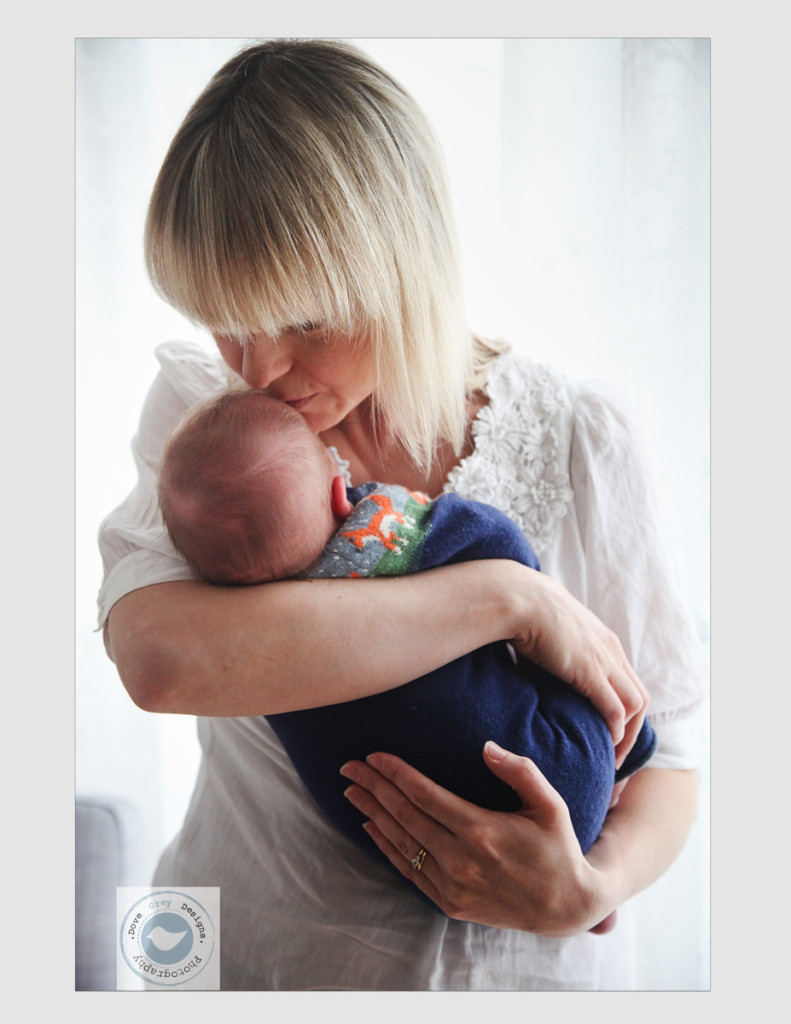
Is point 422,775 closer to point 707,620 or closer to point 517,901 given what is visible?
point 517,901

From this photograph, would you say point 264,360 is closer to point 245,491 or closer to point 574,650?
point 245,491

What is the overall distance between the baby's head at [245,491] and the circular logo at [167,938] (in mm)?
419

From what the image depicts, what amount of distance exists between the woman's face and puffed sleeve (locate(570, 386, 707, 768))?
282 millimetres

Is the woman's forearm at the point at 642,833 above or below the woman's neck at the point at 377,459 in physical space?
below

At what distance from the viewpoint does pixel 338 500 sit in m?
0.82

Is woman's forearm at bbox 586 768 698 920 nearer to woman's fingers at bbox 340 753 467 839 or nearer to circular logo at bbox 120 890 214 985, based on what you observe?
woman's fingers at bbox 340 753 467 839

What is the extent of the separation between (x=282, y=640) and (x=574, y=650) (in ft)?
0.97

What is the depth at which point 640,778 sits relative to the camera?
0.96m

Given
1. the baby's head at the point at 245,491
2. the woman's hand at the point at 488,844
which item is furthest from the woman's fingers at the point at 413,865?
the baby's head at the point at 245,491

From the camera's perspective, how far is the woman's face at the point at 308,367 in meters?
0.83

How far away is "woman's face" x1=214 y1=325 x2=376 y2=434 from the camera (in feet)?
2.73

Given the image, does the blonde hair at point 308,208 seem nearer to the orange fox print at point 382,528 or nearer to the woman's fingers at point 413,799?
the orange fox print at point 382,528

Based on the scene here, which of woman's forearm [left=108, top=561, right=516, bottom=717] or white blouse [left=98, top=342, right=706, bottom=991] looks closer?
woman's forearm [left=108, top=561, right=516, bottom=717]

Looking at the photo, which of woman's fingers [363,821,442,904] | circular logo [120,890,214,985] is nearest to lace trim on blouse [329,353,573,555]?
woman's fingers [363,821,442,904]
